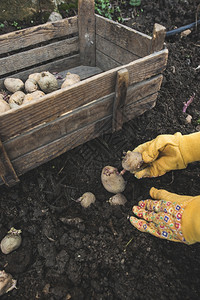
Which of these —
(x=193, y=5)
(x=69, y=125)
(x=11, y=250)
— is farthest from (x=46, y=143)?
(x=193, y=5)

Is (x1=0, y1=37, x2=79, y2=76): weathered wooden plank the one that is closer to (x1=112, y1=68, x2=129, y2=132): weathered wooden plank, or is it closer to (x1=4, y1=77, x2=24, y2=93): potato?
(x1=4, y1=77, x2=24, y2=93): potato

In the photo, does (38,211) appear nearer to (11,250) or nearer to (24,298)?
(11,250)

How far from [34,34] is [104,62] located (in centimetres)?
101

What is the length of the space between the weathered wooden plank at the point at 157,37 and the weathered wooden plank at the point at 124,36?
4.1 inches

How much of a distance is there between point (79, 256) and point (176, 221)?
87 cm

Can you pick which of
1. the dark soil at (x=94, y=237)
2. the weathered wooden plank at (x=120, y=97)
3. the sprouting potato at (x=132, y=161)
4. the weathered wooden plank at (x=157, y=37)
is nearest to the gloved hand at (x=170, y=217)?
the dark soil at (x=94, y=237)

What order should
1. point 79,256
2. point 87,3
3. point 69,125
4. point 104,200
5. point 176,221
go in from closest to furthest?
1. point 176,221
2. point 79,256
3. point 69,125
4. point 104,200
5. point 87,3

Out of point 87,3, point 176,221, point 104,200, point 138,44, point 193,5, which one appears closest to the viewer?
point 176,221

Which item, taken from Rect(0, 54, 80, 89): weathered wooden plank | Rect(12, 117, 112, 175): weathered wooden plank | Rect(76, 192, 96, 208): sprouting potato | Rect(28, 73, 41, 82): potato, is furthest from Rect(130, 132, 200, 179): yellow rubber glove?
Rect(0, 54, 80, 89): weathered wooden plank

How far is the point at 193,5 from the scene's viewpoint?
4504 millimetres

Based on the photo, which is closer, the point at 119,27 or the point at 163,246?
the point at 163,246

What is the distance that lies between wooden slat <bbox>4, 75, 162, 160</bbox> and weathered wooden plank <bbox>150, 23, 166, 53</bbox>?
0.29 m

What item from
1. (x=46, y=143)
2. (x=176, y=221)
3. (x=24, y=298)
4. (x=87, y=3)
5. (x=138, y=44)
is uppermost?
(x=87, y=3)

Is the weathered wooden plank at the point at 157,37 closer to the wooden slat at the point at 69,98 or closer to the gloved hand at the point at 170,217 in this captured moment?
the wooden slat at the point at 69,98
